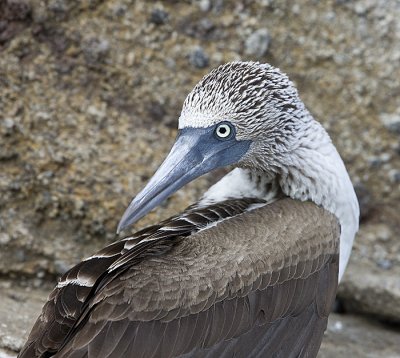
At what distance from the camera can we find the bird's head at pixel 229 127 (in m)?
5.42

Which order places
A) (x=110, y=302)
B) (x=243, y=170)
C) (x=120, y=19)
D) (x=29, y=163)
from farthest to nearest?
1. (x=120, y=19)
2. (x=29, y=163)
3. (x=243, y=170)
4. (x=110, y=302)

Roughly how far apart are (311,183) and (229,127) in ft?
2.10

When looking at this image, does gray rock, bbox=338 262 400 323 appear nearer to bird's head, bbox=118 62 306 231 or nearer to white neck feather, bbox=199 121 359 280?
white neck feather, bbox=199 121 359 280

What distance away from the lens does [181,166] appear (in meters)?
5.45

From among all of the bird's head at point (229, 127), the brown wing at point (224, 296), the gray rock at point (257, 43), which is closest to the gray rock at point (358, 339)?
the brown wing at point (224, 296)

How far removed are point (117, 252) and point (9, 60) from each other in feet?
7.56

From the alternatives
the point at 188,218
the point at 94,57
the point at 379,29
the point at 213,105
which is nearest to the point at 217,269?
the point at 188,218

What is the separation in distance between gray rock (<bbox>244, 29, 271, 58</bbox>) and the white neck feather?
171cm

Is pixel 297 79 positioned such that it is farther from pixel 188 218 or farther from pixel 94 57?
pixel 188 218

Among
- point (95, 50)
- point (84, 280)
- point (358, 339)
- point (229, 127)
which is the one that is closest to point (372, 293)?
point (358, 339)

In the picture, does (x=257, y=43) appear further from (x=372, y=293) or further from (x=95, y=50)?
(x=372, y=293)

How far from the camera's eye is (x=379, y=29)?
7.72 metres

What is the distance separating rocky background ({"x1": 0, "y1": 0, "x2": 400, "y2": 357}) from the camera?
679 cm

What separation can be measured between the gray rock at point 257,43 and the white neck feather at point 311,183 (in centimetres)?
171
